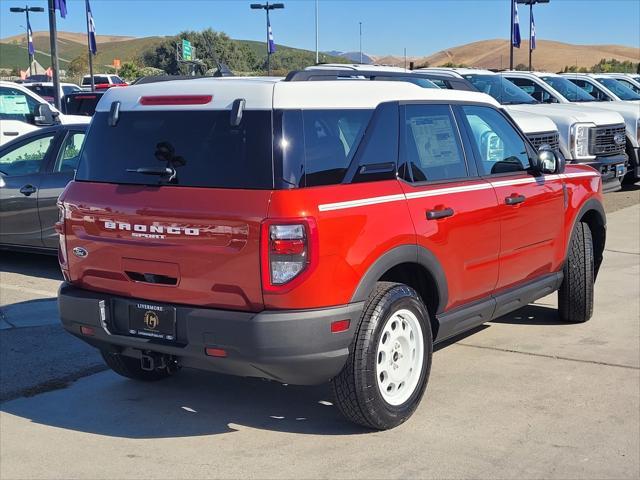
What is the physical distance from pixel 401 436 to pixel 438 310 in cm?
79

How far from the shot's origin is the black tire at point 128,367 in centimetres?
532

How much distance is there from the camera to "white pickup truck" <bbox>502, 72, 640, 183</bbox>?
49.1ft

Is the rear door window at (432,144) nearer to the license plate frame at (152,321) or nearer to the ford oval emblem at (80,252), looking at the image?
the license plate frame at (152,321)

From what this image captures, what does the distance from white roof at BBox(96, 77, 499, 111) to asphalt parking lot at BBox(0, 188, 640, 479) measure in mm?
1773

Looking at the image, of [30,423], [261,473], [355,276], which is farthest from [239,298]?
[30,423]

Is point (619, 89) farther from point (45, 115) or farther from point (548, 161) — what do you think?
point (548, 161)

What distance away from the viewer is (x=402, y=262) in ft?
14.9

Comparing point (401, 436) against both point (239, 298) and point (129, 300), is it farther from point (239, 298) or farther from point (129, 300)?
point (129, 300)

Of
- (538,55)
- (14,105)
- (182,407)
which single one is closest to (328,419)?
(182,407)

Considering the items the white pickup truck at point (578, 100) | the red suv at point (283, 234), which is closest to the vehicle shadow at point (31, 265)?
the red suv at point (283, 234)

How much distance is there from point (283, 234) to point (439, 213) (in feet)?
3.94

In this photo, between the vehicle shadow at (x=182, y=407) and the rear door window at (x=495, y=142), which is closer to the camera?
the vehicle shadow at (x=182, y=407)

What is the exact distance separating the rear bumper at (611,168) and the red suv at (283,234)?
27.2ft

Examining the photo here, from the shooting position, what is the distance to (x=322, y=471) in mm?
4133
